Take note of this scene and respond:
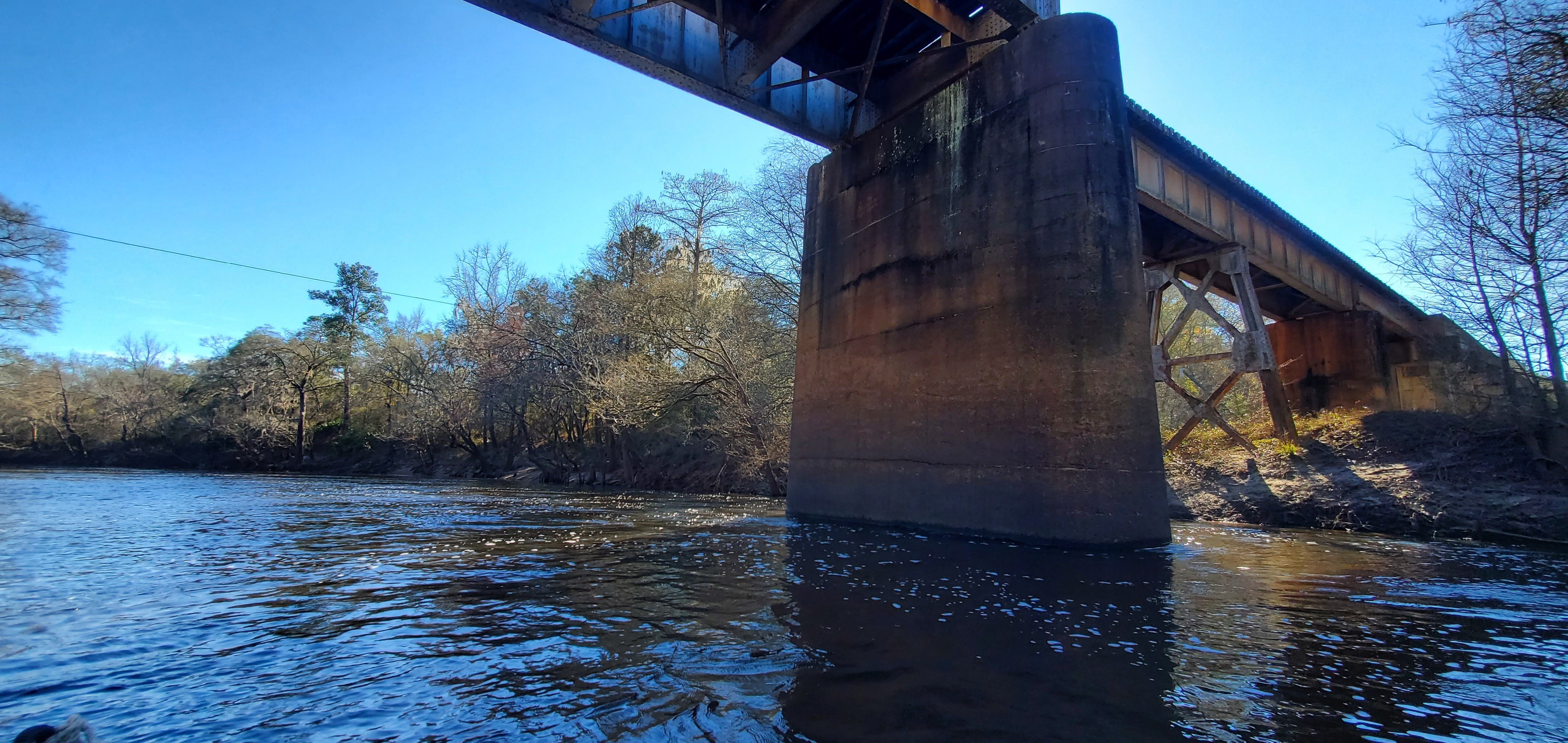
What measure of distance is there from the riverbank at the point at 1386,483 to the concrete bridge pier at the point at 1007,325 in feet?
18.8

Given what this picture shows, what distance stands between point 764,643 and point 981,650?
44.0 inches

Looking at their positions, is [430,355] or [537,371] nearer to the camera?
[537,371]

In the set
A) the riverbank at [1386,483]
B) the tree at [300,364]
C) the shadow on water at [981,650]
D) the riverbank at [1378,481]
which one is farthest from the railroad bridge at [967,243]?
the tree at [300,364]

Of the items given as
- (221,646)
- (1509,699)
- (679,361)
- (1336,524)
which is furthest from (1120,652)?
(679,361)

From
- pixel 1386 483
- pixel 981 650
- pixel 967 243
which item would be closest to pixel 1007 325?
pixel 967 243

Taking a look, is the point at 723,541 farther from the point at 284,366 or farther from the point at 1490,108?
the point at 284,366

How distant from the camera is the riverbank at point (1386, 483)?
945cm

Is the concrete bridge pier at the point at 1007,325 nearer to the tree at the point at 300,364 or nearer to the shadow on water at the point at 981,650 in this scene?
the shadow on water at the point at 981,650

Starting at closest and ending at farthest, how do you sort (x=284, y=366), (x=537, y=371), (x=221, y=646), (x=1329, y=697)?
(x=1329, y=697) → (x=221, y=646) → (x=537, y=371) → (x=284, y=366)

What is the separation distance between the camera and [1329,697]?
8.85 feet

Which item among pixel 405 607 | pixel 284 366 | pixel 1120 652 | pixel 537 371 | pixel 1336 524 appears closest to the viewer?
pixel 1120 652

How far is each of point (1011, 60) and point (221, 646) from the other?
975cm

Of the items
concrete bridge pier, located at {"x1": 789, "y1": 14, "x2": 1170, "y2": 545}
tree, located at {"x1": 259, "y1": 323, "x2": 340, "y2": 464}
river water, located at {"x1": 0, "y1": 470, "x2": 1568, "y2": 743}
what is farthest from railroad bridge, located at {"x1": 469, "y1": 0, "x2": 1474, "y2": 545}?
tree, located at {"x1": 259, "y1": 323, "x2": 340, "y2": 464}

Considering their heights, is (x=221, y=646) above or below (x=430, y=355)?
below
